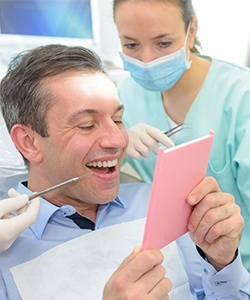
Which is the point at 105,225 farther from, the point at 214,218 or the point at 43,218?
the point at 214,218

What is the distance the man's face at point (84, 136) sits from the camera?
3.85 feet

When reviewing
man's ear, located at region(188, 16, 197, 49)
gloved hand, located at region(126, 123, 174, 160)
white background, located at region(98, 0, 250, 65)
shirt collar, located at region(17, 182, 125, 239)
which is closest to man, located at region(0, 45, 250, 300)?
shirt collar, located at region(17, 182, 125, 239)

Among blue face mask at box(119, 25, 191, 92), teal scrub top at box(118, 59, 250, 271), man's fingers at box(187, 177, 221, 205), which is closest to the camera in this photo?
man's fingers at box(187, 177, 221, 205)

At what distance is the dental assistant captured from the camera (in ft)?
4.81

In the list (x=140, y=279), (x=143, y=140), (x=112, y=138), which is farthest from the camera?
(x=143, y=140)

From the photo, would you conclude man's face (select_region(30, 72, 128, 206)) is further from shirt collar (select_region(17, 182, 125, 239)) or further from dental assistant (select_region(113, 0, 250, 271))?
dental assistant (select_region(113, 0, 250, 271))

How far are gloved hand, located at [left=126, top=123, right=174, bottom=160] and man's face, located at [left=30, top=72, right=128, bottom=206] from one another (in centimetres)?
29

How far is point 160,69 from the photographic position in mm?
1582

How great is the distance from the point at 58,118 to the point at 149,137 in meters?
0.43

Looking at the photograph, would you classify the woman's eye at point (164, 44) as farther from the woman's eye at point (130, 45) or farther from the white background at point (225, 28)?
the white background at point (225, 28)

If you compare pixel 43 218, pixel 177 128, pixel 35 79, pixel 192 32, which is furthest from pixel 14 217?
pixel 192 32

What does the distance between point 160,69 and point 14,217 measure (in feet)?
2.70

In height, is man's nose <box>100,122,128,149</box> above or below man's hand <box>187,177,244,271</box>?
above

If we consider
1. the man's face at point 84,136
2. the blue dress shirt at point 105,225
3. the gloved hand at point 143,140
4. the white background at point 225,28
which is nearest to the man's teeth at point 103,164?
the man's face at point 84,136
